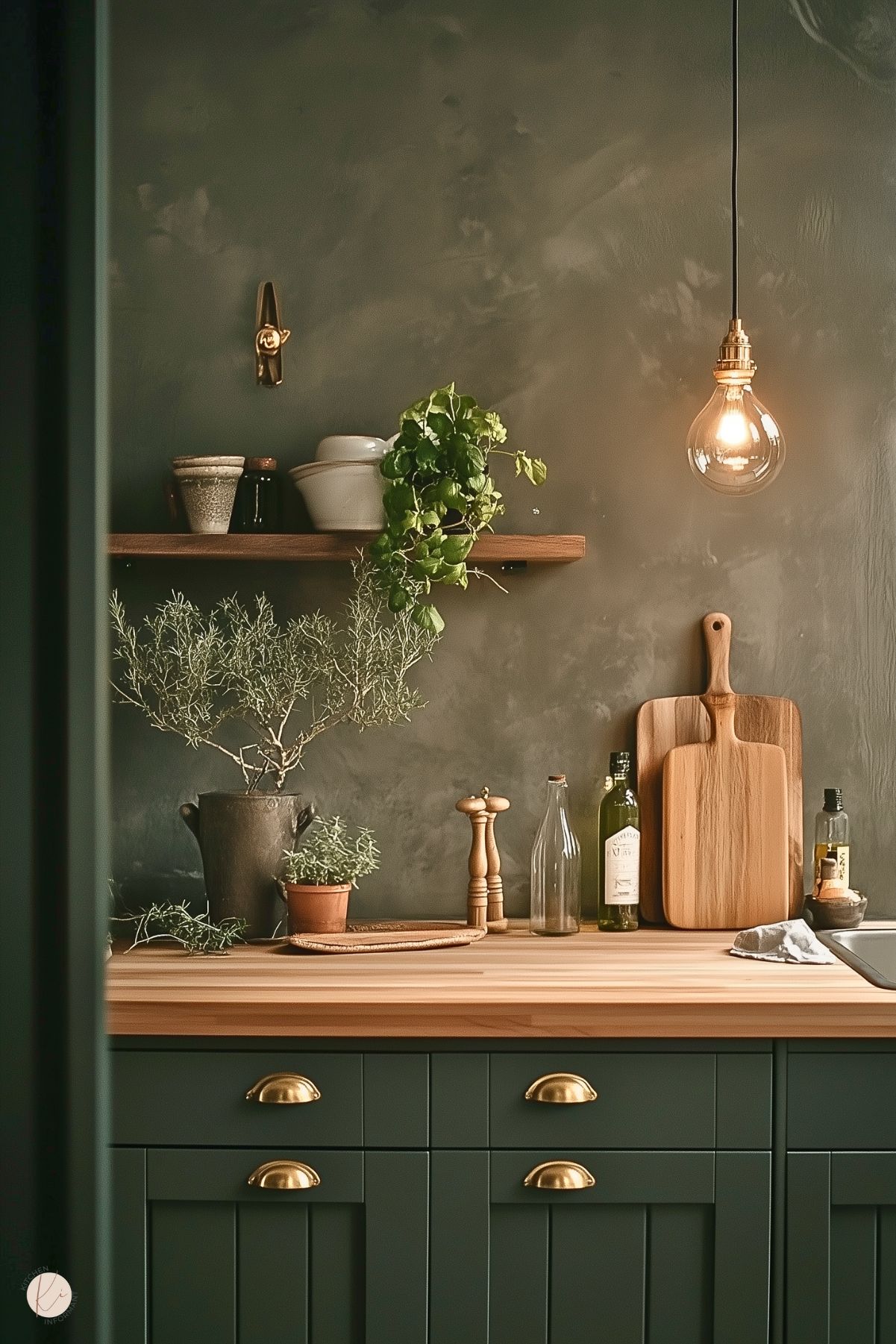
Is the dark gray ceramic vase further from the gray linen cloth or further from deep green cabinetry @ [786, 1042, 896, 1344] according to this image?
deep green cabinetry @ [786, 1042, 896, 1344]

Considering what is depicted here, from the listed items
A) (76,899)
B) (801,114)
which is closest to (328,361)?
(801,114)

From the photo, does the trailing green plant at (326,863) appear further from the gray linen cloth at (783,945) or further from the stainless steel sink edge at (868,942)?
the stainless steel sink edge at (868,942)

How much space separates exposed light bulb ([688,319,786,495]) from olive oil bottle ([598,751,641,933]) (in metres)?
0.55

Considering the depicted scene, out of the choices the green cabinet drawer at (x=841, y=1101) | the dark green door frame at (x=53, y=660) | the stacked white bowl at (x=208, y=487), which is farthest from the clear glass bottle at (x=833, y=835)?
the dark green door frame at (x=53, y=660)

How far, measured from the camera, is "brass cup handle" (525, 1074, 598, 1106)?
66.4 inches

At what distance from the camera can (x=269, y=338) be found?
2.35 meters

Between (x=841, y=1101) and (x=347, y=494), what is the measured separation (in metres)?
1.29

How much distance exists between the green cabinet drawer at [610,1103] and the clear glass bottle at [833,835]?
0.69m

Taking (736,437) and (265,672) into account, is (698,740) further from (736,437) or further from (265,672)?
(265,672)

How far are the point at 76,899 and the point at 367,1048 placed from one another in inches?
64.6

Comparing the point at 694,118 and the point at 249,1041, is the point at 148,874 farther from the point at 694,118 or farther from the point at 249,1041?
the point at 694,118

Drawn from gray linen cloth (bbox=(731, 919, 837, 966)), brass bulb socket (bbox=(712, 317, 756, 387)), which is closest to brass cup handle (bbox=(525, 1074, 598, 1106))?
gray linen cloth (bbox=(731, 919, 837, 966))

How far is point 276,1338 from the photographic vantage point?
170 centimetres

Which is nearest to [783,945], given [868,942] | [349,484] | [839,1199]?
[868,942]
